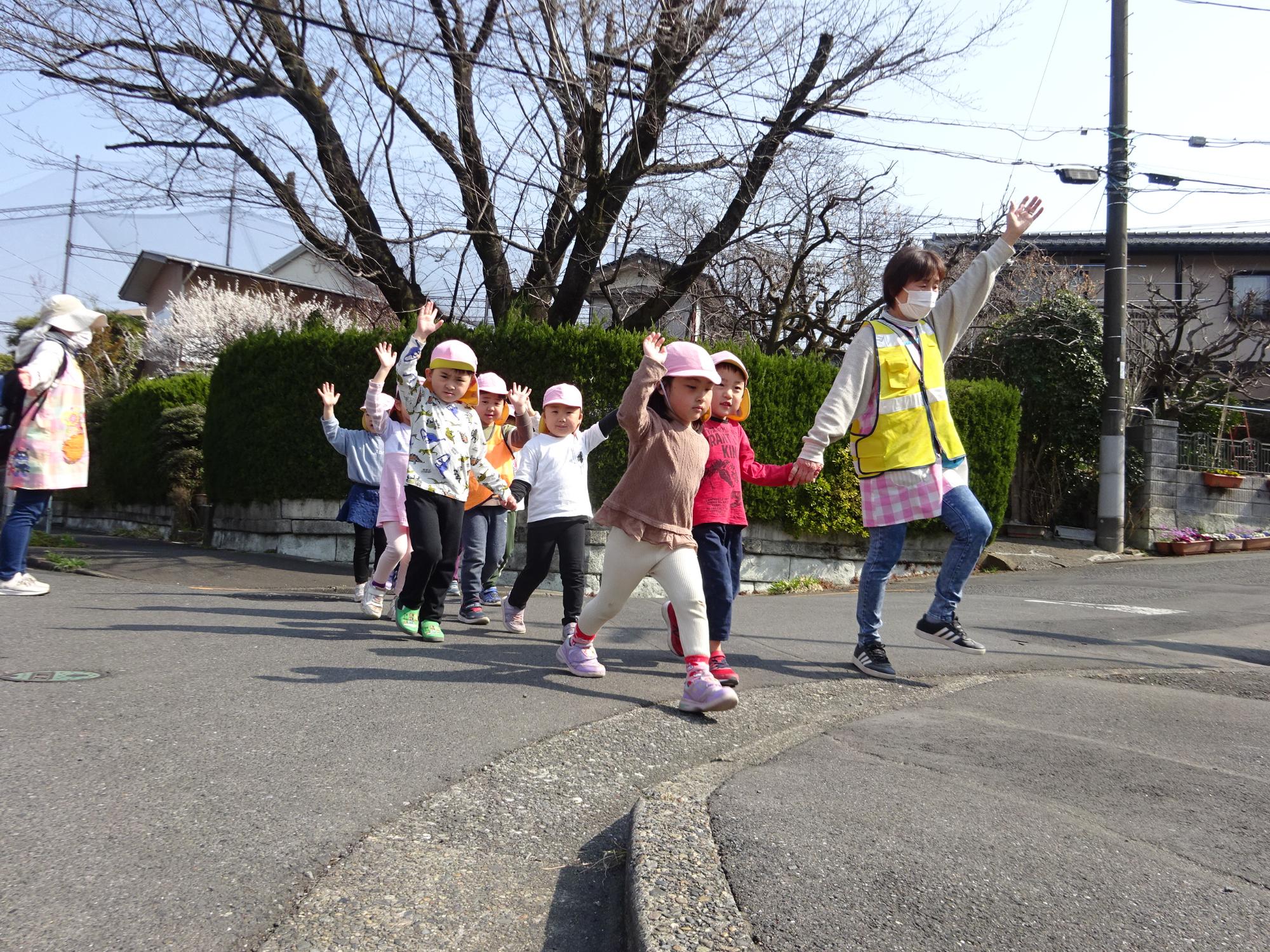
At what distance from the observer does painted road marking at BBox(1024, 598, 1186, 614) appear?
8523 mm

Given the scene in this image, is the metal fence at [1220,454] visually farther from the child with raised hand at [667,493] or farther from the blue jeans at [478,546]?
the child with raised hand at [667,493]

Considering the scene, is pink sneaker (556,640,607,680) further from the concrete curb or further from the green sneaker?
the concrete curb

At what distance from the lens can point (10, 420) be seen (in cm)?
685

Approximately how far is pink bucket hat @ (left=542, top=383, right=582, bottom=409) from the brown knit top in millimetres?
1645

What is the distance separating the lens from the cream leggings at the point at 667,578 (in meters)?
4.28

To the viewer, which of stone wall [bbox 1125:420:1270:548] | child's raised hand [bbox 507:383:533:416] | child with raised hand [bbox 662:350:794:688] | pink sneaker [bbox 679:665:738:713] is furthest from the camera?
stone wall [bbox 1125:420:1270:548]

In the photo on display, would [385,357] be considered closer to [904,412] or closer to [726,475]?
[726,475]

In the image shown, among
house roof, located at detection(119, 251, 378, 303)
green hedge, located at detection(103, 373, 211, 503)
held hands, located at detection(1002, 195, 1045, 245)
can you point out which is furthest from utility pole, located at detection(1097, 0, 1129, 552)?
house roof, located at detection(119, 251, 378, 303)

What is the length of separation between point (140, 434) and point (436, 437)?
48.1 feet

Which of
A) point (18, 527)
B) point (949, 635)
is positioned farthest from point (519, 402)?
point (18, 527)

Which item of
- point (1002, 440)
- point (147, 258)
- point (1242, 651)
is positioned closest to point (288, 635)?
point (1242, 651)

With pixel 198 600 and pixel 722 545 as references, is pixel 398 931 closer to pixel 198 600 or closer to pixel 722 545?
pixel 722 545

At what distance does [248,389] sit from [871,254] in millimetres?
9589

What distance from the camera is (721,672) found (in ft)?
15.0
